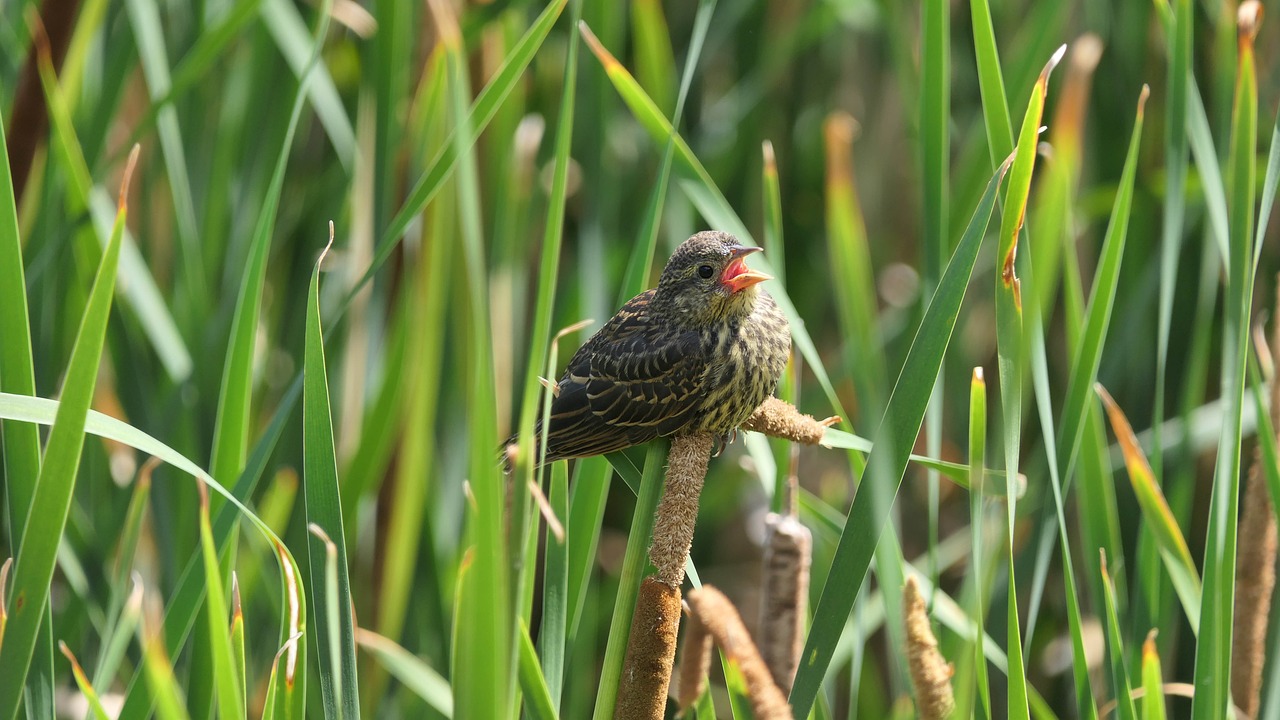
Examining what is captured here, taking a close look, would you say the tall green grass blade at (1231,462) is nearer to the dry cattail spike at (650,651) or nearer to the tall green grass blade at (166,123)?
the dry cattail spike at (650,651)

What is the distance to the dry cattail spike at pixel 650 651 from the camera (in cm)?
89

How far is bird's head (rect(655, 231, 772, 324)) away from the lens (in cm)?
116

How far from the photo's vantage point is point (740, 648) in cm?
76

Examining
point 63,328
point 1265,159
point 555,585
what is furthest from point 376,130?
point 1265,159

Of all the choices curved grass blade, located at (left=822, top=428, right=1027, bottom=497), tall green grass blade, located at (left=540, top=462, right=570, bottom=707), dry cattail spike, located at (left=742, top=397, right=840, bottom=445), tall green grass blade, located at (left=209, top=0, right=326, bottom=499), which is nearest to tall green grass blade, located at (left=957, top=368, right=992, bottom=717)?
curved grass blade, located at (left=822, top=428, right=1027, bottom=497)

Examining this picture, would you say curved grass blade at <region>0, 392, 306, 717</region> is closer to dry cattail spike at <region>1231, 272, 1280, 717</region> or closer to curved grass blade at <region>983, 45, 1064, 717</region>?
curved grass blade at <region>983, 45, 1064, 717</region>

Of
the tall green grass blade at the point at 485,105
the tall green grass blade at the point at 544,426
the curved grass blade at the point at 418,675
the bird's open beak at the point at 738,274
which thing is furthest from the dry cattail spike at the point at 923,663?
the curved grass blade at the point at 418,675

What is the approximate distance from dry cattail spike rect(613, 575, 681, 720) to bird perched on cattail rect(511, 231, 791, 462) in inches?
8.5

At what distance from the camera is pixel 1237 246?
114cm

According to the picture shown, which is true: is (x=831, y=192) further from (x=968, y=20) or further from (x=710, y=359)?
(x=968, y=20)

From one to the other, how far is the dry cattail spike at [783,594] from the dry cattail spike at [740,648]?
0.35 metres

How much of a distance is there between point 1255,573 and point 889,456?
26.8 inches

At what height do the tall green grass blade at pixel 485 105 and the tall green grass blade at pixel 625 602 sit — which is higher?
the tall green grass blade at pixel 485 105

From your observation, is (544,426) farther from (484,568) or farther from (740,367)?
(740,367)
